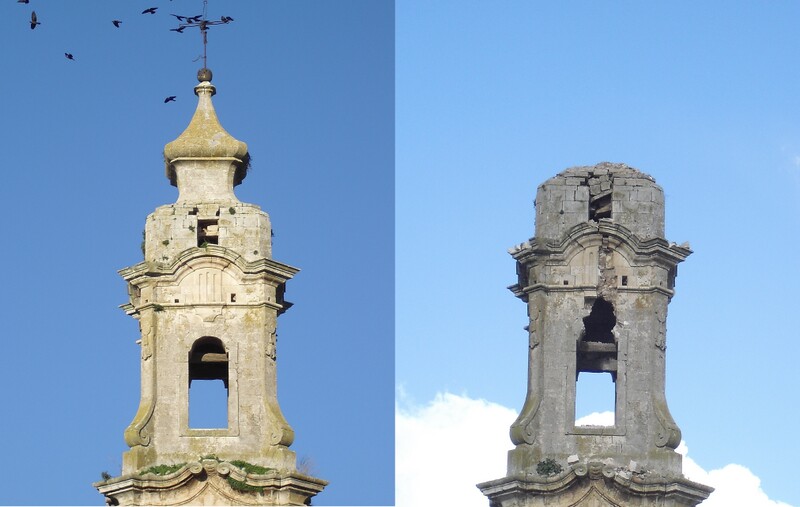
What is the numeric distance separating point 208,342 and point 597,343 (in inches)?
265

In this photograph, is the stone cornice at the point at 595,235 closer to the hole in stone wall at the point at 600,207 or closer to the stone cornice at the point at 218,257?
the hole in stone wall at the point at 600,207

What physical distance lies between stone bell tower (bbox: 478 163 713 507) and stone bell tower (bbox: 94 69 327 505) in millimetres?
4065

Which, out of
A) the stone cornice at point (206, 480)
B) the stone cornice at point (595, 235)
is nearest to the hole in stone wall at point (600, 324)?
the stone cornice at point (595, 235)

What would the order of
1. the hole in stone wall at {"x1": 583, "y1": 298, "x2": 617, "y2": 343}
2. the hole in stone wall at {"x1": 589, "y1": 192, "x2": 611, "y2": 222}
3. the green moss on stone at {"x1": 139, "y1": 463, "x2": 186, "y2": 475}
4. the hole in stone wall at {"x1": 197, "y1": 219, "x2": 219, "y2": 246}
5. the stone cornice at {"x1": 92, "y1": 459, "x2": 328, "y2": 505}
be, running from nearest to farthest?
the stone cornice at {"x1": 92, "y1": 459, "x2": 328, "y2": 505}, the green moss on stone at {"x1": 139, "y1": 463, "x2": 186, "y2": 475}, the hole in stone wall at {"x1": 589, "y1": 192, "x2": 611, "y2": 222}, the hole in stone wall at {"x1": 583, "y1": 298, "x2": 617, "y2": 343}, the hole in stone wall at {"x1": 197, "y1": 219, "x2": 219, "y2": 246}

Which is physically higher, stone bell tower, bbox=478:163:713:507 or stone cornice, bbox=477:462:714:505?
stone bell tower, bbox=478:163:713:507

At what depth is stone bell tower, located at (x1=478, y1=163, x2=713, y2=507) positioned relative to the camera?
7262cm

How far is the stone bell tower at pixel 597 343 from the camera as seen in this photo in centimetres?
7262

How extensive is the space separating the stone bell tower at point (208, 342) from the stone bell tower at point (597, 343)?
4.06 metres

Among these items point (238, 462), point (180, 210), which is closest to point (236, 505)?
point (238, 462)

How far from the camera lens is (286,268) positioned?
248 feet

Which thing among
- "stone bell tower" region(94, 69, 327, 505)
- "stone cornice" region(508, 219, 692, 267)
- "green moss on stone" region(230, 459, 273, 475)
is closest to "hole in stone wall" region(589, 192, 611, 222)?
"stone cornice" region(508, 219, 692, 267)

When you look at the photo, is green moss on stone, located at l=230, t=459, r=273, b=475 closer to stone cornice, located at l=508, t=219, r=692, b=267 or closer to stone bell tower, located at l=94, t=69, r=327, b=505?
stone bell tower, located at l=94, t=69, r=327, b=505

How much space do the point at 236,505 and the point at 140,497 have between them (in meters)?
1.64

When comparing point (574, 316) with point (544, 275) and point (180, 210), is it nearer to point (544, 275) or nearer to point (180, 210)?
point (544, 275)
